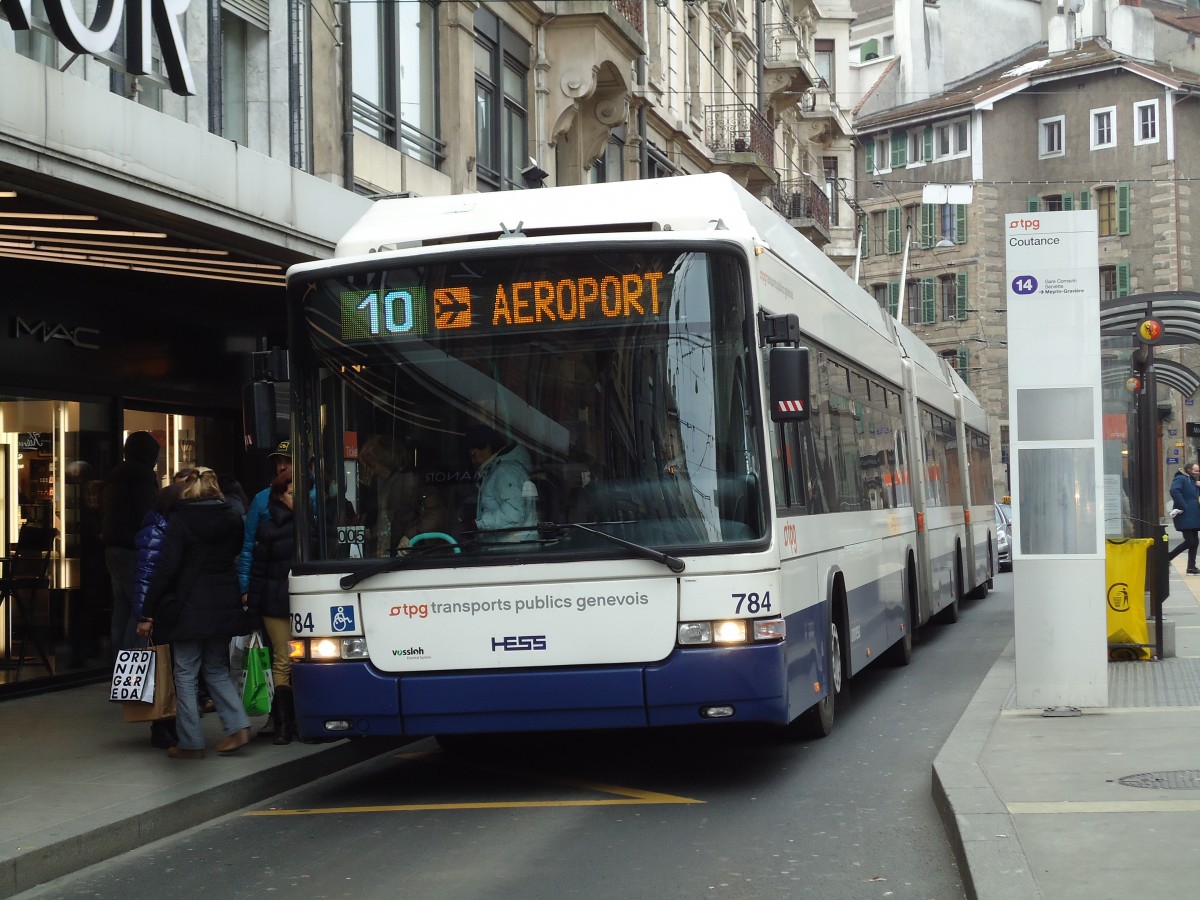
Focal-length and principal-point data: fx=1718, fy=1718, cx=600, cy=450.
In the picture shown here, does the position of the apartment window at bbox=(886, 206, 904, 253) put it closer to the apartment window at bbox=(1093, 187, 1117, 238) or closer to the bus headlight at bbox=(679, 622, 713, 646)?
the apartment window at bbox=(1093, 187, 1117, 238)

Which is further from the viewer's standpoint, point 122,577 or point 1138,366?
point 1138,366

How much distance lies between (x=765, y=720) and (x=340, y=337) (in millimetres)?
2897

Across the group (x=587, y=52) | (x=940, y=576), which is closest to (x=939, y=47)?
(x=587, y=52)

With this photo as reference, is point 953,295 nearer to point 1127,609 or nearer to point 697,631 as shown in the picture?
point 1127,609

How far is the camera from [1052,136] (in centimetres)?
6850

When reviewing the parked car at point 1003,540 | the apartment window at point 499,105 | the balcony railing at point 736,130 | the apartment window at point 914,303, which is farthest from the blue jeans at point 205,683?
the apartment window at point 914,303

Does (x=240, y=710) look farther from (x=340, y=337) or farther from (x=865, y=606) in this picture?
(x=865, y=606)

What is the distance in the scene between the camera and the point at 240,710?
10062 millimetres

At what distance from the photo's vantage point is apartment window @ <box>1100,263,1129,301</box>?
65.7 metres

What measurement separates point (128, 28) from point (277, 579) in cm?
351

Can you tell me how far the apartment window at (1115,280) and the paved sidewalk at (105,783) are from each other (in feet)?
193

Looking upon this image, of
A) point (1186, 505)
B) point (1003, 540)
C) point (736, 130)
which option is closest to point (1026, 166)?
point (736, 130)

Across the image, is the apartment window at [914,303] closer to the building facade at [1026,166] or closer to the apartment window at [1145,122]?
the building facade at [1026,166]

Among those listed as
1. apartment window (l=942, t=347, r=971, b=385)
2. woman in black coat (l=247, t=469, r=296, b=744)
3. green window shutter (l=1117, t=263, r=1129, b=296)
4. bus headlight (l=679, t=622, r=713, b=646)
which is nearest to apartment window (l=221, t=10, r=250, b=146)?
woman in black coat (l=247, t=469, r=296, b=744)
